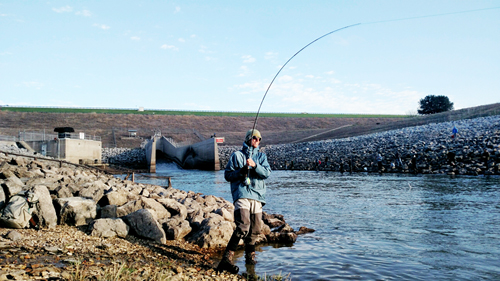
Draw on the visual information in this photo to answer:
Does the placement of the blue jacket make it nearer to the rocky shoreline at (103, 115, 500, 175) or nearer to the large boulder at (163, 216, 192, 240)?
the large boulder at (163, 216, 192, 240)

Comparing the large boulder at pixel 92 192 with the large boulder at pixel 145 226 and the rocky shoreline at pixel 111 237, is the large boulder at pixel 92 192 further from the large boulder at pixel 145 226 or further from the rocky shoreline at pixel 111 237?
the large boulder at pixel 145 226

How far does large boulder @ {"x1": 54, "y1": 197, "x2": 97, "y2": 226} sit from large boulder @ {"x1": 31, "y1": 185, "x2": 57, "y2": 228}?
18 centimetres

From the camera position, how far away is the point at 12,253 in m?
4.76

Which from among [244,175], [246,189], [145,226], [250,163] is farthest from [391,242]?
[145,226]

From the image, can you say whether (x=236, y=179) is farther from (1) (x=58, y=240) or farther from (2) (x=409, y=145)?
(2) (x=409, y=145)

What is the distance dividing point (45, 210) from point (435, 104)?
8574cm

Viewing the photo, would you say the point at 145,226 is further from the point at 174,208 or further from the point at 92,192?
the point at 92,192

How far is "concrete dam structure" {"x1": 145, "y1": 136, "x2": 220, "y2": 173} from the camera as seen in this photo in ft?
140

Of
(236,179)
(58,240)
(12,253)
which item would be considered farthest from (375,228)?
(12,253)

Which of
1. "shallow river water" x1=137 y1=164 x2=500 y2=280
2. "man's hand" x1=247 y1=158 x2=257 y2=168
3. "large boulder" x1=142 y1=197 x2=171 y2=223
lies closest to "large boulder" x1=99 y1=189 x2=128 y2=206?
"large boulder" x1=142 y1=197 x2=171 y2=223

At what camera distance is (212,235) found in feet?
Result: 22.1

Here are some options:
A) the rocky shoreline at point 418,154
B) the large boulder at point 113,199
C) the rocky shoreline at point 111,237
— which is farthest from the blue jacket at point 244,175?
the rocky shoreline at point 418,154

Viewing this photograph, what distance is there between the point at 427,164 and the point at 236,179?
87.2ft

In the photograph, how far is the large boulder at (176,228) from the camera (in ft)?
22.5
